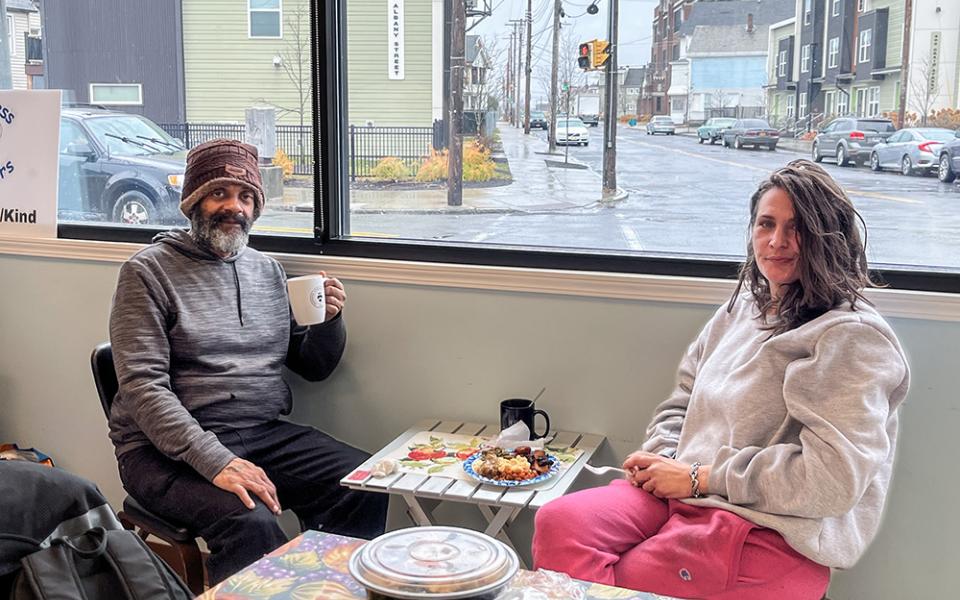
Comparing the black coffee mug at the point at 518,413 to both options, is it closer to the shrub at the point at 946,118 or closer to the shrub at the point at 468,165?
the shrub at the point at 468,165

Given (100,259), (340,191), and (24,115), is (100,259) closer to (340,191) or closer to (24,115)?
(24,115)

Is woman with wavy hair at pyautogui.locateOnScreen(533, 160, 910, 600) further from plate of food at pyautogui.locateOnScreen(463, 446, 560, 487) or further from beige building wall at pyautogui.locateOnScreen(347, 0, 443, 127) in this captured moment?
beige building wall at pyautogui.locateOnScreen(347, 0, 443, 127)

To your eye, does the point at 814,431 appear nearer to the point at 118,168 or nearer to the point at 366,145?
the point at 366,145

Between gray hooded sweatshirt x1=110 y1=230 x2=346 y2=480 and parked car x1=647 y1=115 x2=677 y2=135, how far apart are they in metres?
1.00

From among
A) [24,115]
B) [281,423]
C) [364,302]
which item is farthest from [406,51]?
[24,115]

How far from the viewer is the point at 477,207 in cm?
276

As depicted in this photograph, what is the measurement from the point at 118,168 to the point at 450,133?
3.89ft

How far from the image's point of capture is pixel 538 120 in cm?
264

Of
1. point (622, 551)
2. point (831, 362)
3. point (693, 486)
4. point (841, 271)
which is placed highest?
point (841, 271)

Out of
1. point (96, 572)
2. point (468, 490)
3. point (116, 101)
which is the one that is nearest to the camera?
point (96, 572)

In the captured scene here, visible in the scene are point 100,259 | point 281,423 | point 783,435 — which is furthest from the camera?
point 100,259

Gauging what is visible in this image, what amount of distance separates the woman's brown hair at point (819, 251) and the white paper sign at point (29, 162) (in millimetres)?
2317

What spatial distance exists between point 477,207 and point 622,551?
114 cm

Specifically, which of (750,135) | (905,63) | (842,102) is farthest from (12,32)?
(905,63)
